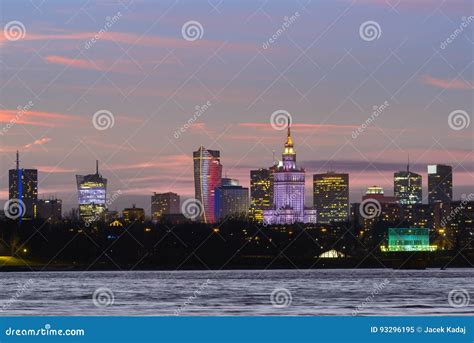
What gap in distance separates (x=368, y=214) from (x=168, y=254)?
61.6m

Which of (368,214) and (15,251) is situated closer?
(15,251)

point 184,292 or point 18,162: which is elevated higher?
point 18,162

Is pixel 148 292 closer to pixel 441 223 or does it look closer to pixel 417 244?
pixel 417 244

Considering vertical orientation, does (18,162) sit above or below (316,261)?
above

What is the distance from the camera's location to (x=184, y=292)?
60.3 metres

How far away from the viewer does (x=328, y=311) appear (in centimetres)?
4225

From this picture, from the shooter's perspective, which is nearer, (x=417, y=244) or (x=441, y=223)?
(x=417, y=244)

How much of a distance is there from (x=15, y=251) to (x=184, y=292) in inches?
2235
